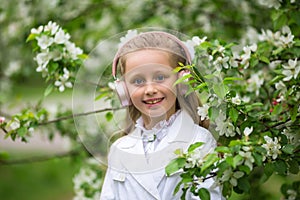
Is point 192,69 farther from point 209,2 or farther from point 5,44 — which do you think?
point 5,44

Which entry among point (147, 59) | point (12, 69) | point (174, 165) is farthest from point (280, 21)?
point (12, 69)

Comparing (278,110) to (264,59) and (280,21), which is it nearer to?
(264,59)

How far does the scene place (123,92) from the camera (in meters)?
2.35

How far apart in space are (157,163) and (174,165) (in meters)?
0.19

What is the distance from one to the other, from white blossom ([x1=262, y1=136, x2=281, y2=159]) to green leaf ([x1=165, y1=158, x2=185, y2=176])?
37 cm

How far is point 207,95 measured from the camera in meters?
2.29

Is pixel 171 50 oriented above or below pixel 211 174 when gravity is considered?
above

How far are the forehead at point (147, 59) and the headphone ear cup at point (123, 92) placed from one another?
7 cm

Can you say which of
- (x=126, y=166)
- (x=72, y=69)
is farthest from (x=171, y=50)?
(x=72, y=69)

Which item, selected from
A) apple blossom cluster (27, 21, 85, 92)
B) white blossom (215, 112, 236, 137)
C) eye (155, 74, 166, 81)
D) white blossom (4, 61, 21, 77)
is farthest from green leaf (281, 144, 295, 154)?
white blossom (4, 61, 21, 77)

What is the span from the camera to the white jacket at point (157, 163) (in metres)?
2.24

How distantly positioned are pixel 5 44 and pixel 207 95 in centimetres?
396

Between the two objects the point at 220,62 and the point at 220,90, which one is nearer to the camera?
the point at 220,90

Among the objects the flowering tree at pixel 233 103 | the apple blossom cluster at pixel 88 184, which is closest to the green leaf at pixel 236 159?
the flowering tree at pixel 233 103
